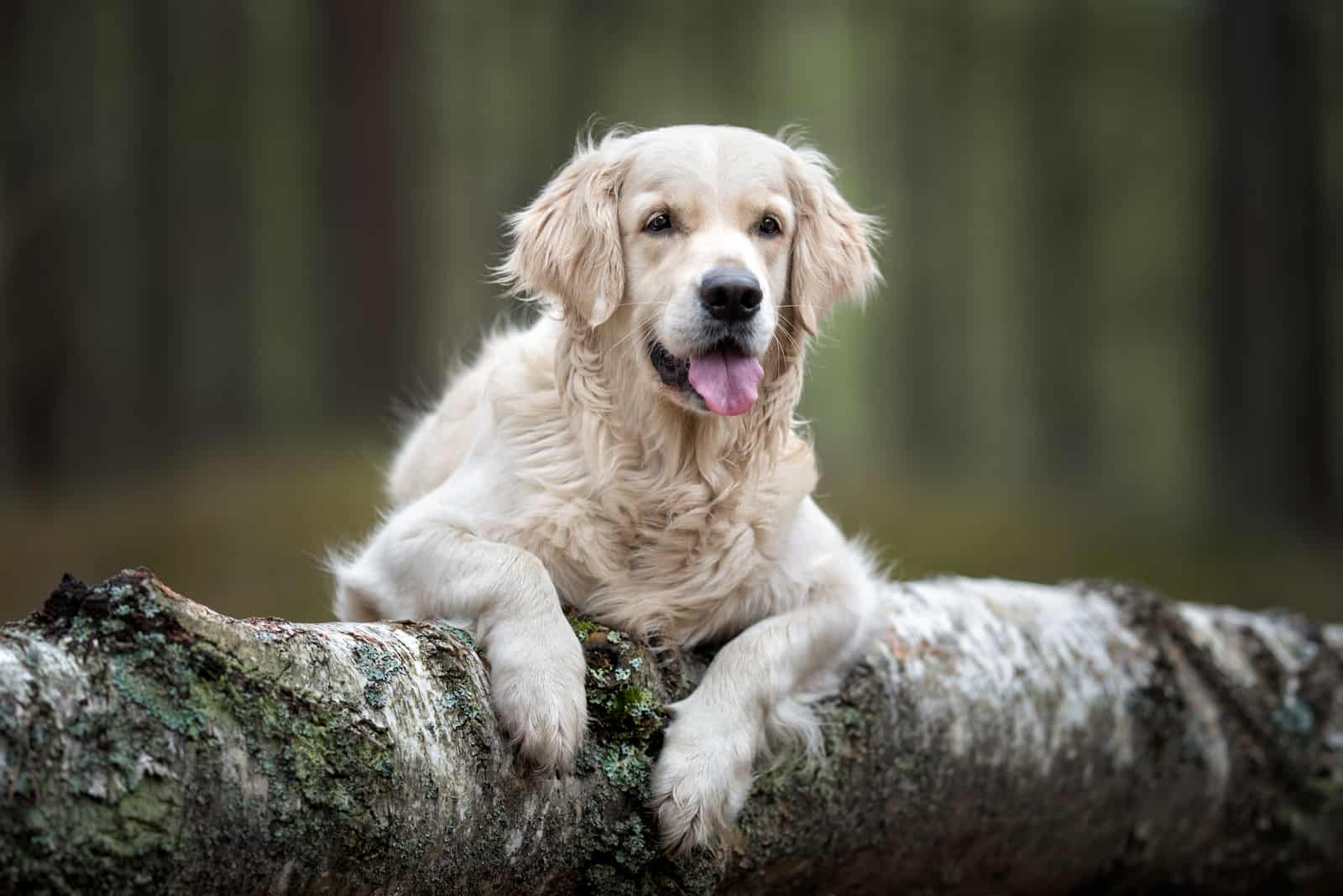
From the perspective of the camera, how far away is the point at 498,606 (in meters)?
3.07

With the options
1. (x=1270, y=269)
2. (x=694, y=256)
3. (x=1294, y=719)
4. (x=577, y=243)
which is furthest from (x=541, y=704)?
(x=1270, y=269)

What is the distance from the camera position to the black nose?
3307 mm

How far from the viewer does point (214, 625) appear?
92.6 inches

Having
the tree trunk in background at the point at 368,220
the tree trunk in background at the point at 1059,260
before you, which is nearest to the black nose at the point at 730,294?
the tree trunk in background at the point at 368,220

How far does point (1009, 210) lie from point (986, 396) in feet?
10.9

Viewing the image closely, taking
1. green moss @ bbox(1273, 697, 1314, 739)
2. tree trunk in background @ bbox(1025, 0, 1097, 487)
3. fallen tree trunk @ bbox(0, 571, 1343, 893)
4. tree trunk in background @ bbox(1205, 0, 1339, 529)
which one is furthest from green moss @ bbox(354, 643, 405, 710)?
tree trunk in background @ bbox(1025, 0, 1097, 487)

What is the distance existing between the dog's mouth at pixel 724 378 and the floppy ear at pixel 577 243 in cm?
32

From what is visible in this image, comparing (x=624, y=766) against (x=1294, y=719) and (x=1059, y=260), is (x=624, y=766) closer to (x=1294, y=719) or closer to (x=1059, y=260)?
(x=1294, y=719)

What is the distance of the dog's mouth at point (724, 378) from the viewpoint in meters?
3.44

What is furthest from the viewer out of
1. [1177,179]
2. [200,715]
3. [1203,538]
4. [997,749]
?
[1177,179]

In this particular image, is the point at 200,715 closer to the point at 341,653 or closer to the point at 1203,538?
Result: the point at 341,653

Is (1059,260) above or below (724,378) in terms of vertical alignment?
below

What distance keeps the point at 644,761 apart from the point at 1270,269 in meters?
13.9

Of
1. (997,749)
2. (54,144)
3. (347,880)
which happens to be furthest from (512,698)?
(54,144)
